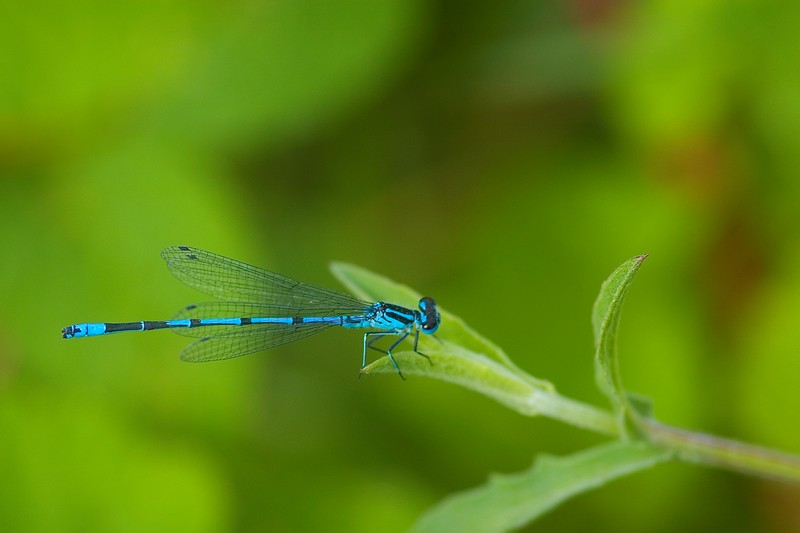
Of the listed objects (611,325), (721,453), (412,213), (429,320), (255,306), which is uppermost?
(412,213)

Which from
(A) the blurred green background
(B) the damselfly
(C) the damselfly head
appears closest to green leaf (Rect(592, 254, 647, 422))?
(C) the damselfly head

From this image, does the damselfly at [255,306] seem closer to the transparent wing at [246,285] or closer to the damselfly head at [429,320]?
the transparent wing at [246,285]

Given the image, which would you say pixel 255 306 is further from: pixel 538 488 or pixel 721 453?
→ pixel 721 453

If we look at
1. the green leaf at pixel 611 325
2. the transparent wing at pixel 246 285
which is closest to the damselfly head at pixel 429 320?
the transparent wing at pixel 246 285

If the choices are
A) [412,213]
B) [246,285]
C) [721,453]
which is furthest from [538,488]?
[412,213]

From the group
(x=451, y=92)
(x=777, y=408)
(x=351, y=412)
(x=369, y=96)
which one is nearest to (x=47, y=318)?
(x=351, y=412)

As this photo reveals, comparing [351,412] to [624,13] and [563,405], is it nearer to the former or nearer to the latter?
[563,405]
